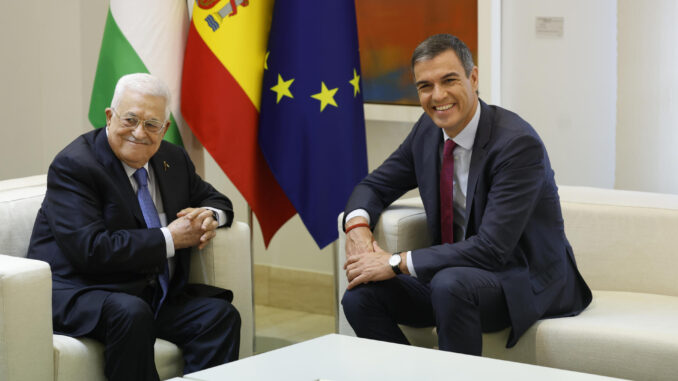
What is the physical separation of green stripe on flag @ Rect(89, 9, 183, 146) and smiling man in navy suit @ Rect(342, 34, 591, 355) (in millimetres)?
1245

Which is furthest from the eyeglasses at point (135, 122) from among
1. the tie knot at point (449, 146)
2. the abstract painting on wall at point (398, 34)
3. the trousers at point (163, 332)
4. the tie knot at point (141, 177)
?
the abstract painting on wall at point (398, 34)

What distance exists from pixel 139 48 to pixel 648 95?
2.24 m

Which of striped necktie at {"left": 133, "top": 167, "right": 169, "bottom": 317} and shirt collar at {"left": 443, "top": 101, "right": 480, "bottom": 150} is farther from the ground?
shirt collar at {"left": 443, "top": 101, "right": 480, "bottom": 150}

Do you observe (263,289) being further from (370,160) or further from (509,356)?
(509,356)

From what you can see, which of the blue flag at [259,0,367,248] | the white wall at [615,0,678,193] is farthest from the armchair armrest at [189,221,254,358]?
the white wall at [615,0,678,193]

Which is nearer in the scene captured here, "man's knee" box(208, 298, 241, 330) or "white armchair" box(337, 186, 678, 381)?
"white armchair" box(337, 186, 678, 381)

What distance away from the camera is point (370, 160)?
489cm

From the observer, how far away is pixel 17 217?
3.18m

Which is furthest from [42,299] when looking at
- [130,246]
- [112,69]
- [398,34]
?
[398,34]

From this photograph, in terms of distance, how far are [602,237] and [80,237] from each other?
6.14 ft

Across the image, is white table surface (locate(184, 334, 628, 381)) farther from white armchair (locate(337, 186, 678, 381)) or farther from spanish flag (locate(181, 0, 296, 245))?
spanish flag (locate(181, 0, 296, 245))

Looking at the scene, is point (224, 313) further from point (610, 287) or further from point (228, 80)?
point (610, 287)

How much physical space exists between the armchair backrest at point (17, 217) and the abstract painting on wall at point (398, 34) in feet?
6.56

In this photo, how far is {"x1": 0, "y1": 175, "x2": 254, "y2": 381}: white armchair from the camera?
2627mm
